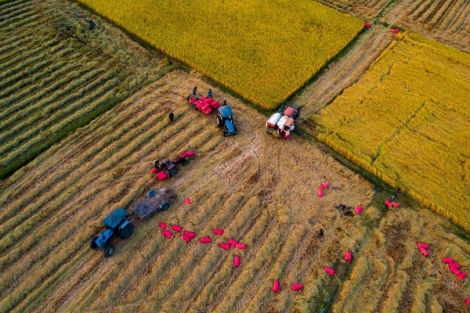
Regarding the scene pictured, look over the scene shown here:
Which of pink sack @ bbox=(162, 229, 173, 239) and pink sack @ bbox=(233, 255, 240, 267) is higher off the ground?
pink sack @ bbox=(233, 255, 240, 267)

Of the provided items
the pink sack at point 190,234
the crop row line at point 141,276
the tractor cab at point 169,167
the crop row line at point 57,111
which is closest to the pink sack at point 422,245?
the crop row line at point 141,276

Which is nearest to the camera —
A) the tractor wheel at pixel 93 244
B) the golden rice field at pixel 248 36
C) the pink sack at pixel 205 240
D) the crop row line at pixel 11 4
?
the tractor wheel at pixel 93 244

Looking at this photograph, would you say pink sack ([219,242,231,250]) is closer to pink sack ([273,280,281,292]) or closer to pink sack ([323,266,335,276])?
pink sack ([273,280,281,292])

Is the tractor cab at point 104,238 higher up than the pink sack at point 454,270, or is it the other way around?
the pink sack at point 454,270

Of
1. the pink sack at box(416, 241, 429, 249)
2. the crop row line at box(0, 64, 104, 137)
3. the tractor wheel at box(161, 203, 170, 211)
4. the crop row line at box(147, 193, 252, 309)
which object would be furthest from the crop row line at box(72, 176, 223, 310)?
the crop row line at box(0, 64, 104, 137)

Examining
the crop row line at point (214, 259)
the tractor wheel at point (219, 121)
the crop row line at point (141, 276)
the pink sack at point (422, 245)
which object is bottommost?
Answer: the crop row line at point (141, 276)

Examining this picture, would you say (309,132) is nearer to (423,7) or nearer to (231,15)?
(231,15)

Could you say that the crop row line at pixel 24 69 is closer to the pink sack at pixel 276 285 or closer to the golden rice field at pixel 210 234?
the golden rice field at pixel 210 234
